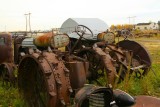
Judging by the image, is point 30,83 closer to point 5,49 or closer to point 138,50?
point 5,49

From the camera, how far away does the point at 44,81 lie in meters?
4.59

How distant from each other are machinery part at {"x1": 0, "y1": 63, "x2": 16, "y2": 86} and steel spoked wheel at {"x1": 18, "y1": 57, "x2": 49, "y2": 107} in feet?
5.86

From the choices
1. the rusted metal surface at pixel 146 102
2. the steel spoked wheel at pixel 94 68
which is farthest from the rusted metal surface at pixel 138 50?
the rusted metal surface at pixel 146 102

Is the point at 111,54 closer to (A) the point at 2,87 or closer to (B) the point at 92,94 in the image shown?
(A) the point at 2,87

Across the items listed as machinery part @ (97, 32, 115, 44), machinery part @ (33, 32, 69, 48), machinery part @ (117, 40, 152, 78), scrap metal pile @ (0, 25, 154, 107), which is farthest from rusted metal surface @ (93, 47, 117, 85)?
machinery part @ (117, 40, 152, 78)

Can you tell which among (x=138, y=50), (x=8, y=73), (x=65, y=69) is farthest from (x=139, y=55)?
(x=65, y=69)

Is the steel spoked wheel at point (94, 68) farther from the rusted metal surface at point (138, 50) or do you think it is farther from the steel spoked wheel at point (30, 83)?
the steel spoked wheel at point (30, 83)

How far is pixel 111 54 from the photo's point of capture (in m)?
7.19

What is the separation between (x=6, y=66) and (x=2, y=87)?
53 centimetres

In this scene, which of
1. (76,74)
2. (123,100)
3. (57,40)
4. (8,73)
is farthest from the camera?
(8,73)

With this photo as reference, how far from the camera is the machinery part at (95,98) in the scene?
1707mm

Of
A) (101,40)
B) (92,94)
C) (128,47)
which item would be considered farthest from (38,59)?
(128,47)

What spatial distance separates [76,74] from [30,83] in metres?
1.02

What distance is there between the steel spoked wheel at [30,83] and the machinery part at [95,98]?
3353mm
